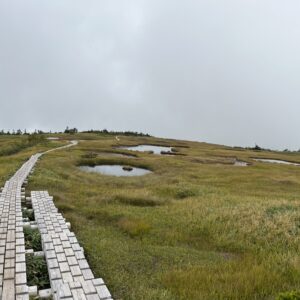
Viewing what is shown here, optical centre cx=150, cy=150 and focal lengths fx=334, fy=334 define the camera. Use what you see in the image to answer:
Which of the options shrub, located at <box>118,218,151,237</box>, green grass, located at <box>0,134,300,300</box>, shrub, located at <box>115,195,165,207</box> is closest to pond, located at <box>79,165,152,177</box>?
green grass, located at <box>0,134,300,300</box>

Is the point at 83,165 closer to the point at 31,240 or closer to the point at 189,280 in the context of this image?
the point at 31,240

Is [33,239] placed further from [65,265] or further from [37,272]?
[65,265]

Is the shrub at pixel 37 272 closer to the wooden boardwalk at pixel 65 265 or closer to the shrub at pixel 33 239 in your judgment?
the wooden boardwalk at pixel 65 265

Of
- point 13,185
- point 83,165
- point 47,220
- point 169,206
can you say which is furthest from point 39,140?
point 47,220

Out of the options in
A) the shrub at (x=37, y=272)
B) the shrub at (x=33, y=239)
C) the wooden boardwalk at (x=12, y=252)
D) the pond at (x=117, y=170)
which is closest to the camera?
the wooden boardwalk at (x=12, y=252)

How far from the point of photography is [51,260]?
10430mm

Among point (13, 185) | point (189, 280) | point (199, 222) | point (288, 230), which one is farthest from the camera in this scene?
point (13, 185)

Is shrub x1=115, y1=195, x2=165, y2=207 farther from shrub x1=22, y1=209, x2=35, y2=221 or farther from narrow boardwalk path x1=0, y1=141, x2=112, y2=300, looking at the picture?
shrub x1=22, y1=209, x2=35, y2=221

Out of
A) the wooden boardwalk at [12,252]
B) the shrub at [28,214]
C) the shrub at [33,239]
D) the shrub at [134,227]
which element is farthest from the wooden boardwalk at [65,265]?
the shrub at [134,227]

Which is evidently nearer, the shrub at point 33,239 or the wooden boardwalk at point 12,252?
the wooden boardwalk at point 12,252

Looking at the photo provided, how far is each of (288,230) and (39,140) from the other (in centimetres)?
7161

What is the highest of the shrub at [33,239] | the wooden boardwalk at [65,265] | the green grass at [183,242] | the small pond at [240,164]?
the small pond at [240,164]

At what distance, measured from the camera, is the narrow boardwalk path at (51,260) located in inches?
333

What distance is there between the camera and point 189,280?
10.6m
